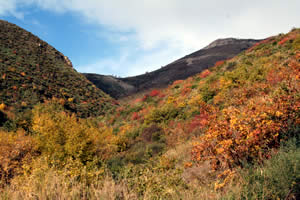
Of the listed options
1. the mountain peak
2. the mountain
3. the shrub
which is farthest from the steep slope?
the mountain peak

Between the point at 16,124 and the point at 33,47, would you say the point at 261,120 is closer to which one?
the point at 16,124

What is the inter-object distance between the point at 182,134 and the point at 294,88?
6.67 metres

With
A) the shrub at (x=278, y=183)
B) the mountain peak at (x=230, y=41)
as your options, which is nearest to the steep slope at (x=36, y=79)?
the shrub at (x=278, y=183)

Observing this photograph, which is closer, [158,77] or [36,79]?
[36,79]

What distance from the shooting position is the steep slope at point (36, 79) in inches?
975

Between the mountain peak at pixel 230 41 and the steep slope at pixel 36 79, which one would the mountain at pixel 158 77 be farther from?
the steep slope at pixel 36 79

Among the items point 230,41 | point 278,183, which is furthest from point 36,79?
point 230,41

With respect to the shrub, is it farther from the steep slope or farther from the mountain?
the mountain

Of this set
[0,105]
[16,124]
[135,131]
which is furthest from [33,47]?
[135,131]

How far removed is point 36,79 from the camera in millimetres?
29531

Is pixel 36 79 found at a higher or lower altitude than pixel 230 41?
lower

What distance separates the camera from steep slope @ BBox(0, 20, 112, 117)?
24763 millimetres

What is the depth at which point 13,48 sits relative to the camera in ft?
111

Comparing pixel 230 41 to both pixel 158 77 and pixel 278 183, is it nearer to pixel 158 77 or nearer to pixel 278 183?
pixel 158 77
